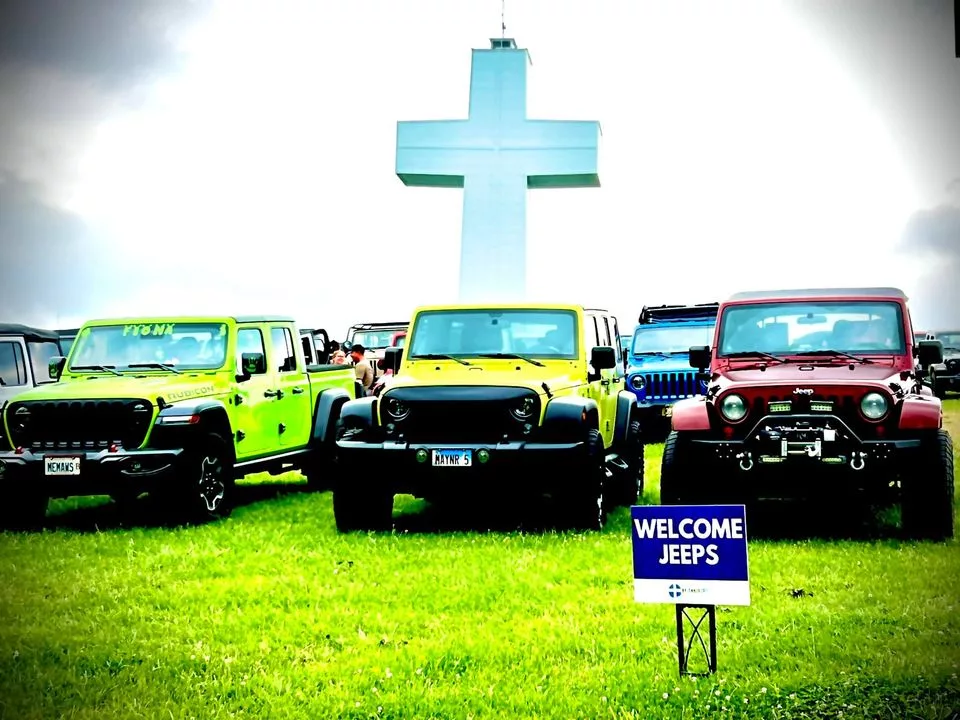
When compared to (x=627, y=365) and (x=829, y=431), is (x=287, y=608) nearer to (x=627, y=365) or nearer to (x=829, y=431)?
(x=829, y=431)

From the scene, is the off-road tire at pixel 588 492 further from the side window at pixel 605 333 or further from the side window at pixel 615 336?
the side window at pixel 615 336

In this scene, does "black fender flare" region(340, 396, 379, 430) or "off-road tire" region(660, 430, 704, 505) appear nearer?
"off-road tire" region(660, 430, 704, 505)

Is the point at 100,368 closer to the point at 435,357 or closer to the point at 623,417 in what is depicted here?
the point at 435,357

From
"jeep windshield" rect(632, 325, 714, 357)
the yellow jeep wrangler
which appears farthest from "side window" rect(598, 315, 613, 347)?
"jeep windshield" rect(632, 325, 714, 357)

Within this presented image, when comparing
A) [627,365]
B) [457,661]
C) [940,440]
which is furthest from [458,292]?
[457,661]

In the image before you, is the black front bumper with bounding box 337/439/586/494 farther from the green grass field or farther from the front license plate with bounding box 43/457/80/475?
the front license plate with bounding box 43/457/80/475

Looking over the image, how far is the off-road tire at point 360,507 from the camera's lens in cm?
924

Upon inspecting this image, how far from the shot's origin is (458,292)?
62.8 ft

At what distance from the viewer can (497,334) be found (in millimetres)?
10414

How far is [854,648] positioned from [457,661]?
201 cm

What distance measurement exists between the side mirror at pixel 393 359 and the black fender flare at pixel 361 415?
0.99m

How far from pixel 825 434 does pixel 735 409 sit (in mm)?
709

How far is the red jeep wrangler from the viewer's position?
833cm

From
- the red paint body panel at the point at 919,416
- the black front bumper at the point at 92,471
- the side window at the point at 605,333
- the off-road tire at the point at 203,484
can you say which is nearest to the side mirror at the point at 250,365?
the off-road tire at the point at 203,484
